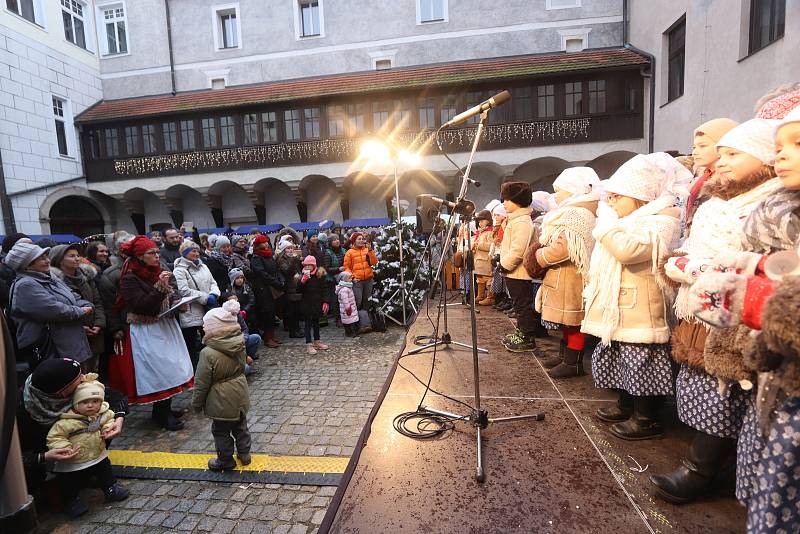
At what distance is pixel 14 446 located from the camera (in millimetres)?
1014

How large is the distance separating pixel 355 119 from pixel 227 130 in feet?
18.4

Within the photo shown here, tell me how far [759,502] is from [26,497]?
85.3 inches

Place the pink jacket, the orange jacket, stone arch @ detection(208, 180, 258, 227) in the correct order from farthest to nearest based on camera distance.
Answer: stone arch @ detection(208, 180, 258, 227) → the orange jacket → the pink jacket

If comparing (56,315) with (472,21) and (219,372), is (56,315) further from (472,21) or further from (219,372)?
(472,21)

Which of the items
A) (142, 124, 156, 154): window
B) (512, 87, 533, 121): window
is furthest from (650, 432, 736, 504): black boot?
(142, 124, 156, 154): window

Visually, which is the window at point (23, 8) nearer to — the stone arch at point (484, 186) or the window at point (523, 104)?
the stone arch at point (484, 186)

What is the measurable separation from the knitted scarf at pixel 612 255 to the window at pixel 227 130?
17.3 metres

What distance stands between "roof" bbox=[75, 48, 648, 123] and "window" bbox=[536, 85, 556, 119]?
0.65 meters

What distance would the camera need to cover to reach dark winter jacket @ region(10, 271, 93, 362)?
3.29 m

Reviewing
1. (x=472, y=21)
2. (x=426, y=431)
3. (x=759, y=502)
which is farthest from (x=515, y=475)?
(x=472, y=21)

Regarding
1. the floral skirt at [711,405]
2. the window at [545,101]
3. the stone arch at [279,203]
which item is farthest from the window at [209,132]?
the floral skirt at [711,405]

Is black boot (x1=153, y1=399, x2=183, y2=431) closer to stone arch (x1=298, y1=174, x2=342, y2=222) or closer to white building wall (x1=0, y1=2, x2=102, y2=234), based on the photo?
stone arch (x1=298, y1=174, x2=342, y2=222)

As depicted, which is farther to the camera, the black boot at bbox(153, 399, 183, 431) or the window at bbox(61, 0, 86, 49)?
the window at bbox(61, 0, 86, 49)

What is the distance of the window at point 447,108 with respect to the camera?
597 inches
